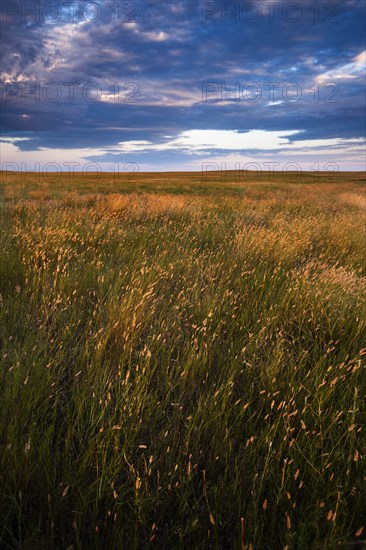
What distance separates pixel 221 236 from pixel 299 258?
55.8 inches

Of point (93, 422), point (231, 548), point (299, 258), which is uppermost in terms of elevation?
point (299, 258)

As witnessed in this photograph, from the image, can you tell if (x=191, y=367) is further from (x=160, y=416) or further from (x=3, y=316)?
(x=3, y=316)

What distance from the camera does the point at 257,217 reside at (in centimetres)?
847

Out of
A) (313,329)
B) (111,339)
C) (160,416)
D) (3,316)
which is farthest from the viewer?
(313,329)

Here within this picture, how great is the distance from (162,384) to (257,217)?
6887mm

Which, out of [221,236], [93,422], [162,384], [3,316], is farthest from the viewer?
[221,236]

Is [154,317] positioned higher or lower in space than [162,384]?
higher

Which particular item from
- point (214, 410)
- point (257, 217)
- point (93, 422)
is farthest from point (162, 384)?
point (257, 217)

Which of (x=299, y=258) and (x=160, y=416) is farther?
(x=299, y=258)

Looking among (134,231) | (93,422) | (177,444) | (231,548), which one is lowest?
(231,548)

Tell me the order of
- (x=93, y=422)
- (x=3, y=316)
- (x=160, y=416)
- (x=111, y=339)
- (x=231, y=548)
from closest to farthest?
(x=231, y=548) < (x=93, y=422) < (x=160, y=416) < (x=111, y=339) < (x=3, y=316)

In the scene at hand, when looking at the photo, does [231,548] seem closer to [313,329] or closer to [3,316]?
[313,329]

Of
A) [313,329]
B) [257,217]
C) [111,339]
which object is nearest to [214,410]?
[111,339]

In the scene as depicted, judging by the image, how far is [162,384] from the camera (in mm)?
2230
